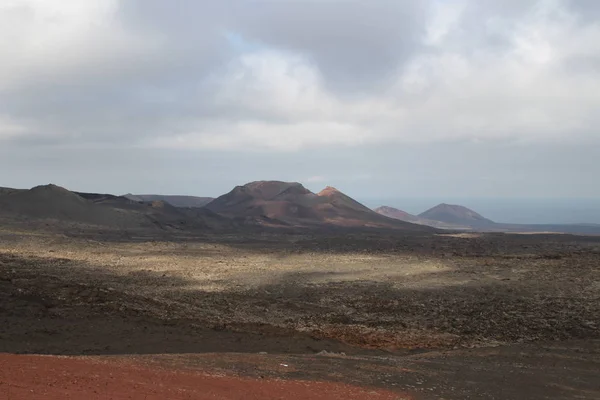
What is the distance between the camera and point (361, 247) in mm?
45688

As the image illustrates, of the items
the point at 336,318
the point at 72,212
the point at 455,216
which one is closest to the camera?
the point at 336,318

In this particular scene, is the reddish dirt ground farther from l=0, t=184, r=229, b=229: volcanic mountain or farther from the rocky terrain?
l=0, t=184, r=229, b=229: volcanic mountain

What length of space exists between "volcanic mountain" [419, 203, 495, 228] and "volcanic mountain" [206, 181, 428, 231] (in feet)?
143

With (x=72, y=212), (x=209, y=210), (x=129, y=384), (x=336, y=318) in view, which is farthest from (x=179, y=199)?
(x=129, y=384)

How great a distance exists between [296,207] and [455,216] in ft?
207

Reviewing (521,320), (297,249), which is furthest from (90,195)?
(521,320)

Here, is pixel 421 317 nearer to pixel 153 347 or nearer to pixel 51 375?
pixel 153 347

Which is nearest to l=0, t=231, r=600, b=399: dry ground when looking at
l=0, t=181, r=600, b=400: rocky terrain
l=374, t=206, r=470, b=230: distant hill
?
l=0, t=181, r=600, b=400: rocky terrain

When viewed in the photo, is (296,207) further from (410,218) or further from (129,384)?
(129,384)

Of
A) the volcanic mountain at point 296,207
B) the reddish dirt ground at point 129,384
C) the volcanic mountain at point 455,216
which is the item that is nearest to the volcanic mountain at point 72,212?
the volcanic mountain at point 296,207

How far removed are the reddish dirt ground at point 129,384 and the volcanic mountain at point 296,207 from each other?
238 ft

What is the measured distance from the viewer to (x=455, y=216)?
146 meters

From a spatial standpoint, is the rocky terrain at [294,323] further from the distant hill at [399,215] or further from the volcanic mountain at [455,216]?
the volcanic mountain at [455,216]

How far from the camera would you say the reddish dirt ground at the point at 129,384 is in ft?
23.5
